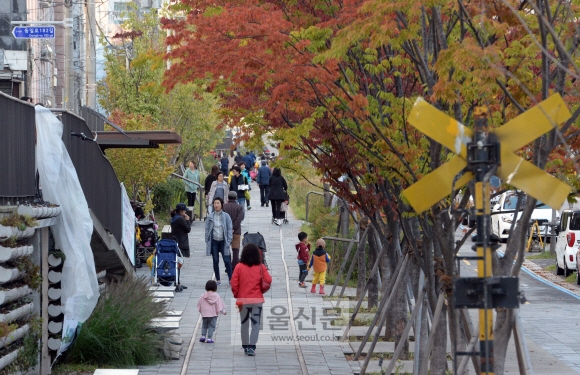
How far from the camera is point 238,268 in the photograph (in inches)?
497

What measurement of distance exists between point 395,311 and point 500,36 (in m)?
5.55

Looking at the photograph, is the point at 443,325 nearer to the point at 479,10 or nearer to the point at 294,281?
the point at 479,10

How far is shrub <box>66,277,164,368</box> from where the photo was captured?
11.3 metres

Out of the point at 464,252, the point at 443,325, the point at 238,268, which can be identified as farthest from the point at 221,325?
the point at 464,252

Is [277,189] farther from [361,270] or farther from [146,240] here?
[361,270]

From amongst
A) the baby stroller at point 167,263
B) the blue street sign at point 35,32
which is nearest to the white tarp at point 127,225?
the baby stroller at point 167,263

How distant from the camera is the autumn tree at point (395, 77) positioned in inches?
305

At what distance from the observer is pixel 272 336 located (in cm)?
1405

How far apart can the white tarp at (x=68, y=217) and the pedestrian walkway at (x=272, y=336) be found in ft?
5.29

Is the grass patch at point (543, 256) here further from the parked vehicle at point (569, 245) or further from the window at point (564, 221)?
the parked vehicle at point (569, 245)

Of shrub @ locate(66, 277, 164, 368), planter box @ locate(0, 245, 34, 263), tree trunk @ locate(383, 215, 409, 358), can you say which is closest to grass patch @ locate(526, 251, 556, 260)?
tree trunk @ locate(383, 215, 409, 358)

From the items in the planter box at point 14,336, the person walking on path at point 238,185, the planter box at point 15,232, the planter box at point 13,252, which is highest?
the person walking on path at point 238,185

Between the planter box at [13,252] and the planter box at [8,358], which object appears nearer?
the planter box at [13,252]

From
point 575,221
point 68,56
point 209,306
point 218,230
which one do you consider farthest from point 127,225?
point 575,221
